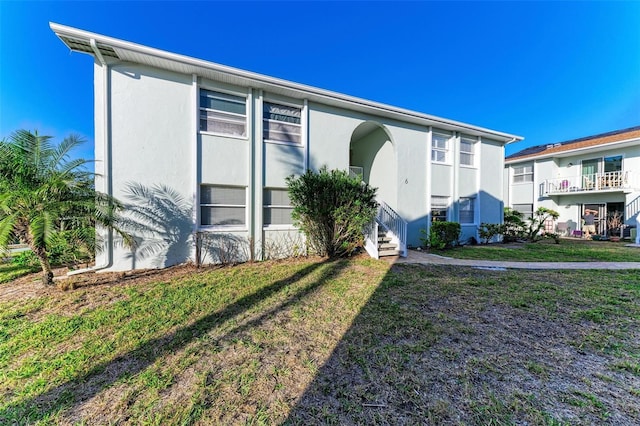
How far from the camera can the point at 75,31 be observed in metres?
6.01

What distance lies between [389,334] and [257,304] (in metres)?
2.47

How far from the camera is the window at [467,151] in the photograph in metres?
12.8

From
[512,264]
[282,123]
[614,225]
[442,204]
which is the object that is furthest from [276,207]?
[614,225]

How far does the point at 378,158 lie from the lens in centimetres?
1216

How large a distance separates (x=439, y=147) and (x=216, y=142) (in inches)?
412

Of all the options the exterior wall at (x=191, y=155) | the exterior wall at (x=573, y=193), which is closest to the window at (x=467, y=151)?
the exterior wall at (x=191, y=155)

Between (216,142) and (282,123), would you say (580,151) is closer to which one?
(282,123)

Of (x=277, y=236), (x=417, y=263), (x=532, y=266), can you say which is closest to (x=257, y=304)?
(x=277, y=236)

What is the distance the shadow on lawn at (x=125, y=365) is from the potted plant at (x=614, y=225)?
851 inches

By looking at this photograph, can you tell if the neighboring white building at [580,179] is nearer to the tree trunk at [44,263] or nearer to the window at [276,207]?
the window at [276,207]

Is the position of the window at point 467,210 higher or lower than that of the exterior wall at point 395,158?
lower

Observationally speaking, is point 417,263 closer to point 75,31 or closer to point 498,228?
point 498,228

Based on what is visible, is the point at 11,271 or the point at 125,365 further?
the point at 11,271

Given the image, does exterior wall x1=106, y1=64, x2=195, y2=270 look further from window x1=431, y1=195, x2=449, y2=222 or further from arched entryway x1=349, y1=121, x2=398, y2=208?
window x1=431, y1=195, x2=449, y2=222
